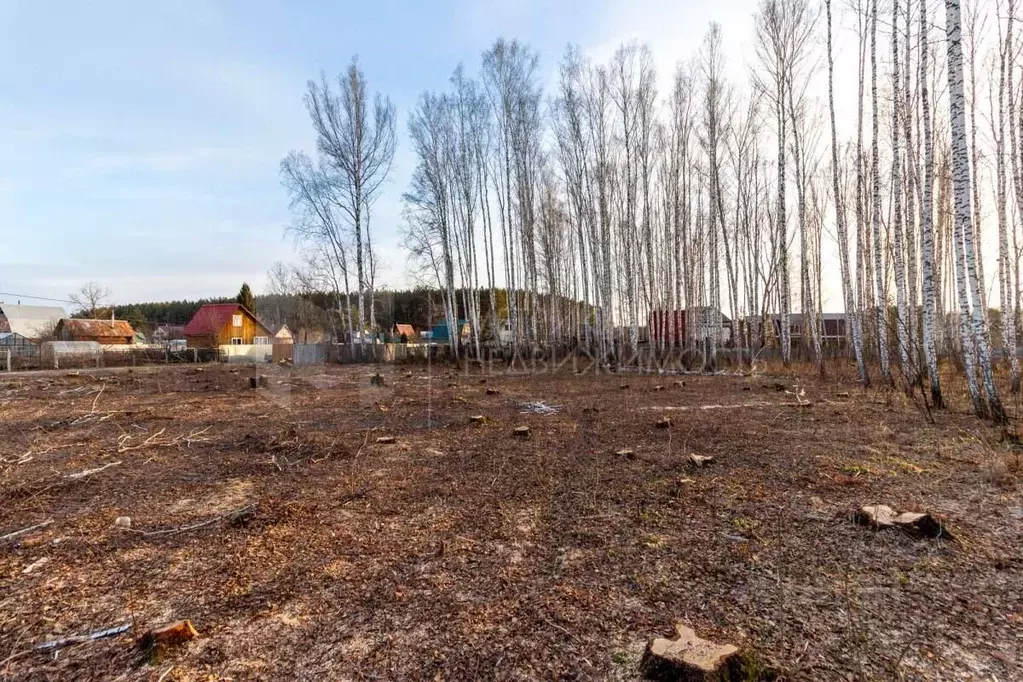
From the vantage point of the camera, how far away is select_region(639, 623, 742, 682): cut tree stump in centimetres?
152

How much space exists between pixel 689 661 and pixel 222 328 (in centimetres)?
3734

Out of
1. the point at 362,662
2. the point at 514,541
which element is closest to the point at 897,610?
the point at 514,541

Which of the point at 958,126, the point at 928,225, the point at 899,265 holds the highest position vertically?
the point at 958,126

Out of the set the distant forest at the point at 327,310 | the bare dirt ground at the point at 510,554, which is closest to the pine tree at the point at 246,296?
the distant forest at the point at 327,310

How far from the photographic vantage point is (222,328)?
33.1 metres

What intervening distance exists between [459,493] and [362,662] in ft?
6.36

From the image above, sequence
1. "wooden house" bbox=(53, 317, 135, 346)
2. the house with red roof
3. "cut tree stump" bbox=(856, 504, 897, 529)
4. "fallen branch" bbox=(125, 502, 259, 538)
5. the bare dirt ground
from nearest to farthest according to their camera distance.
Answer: the bare dirt ground → "cut tree stump" bbox=(856, 504, 897, 529) → "fallen branch" bbox=(125, 502, 259, 538) → the house with red roof → "wooden house" bbox=(53, 317, 135, 346)

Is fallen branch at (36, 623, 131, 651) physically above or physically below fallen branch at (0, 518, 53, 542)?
below

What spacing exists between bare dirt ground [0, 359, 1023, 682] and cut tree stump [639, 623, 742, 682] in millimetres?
69

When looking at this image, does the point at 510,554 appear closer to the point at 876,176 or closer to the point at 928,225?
the point at 928,225

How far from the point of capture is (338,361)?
69.2ft

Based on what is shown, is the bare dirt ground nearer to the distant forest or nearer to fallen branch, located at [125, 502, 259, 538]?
fallen branch, located at [125, 502, 259, 538]

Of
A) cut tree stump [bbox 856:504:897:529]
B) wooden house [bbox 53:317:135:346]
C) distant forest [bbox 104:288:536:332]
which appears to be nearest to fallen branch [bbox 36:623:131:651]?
cut tree stump [bbox 856:504:897:529]

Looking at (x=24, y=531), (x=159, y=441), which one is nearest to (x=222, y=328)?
(x=159, y=441)
